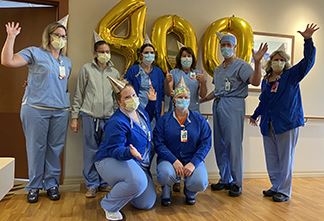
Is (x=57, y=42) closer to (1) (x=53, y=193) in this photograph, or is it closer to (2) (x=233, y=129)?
(1) (x=53, y=193)

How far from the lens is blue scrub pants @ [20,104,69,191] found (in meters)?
2.69

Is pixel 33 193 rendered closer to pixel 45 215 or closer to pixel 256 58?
pixel 45 215

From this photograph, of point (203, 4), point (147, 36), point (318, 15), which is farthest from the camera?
point (318, 15)

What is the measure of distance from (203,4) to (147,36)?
0.82 m

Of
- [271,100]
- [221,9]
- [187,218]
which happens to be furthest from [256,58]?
[187,218]

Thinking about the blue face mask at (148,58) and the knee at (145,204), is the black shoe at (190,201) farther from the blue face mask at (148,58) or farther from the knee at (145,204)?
the blue face mask at (148,58)

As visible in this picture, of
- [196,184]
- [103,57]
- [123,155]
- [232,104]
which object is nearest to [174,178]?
[196,184]

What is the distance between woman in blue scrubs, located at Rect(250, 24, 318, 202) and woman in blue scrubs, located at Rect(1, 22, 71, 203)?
6.03 feet

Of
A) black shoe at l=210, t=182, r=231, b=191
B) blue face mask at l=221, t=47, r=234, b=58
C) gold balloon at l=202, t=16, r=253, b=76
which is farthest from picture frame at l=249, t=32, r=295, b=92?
black shoe at l=210, t=182, r=231, b=191

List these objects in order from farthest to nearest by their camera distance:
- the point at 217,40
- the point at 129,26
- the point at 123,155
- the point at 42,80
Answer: the point at 217,40 → the point at 129,26 → the point at 42,80 → the point at 123,155

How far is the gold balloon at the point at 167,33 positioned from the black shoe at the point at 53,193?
5.02 ft

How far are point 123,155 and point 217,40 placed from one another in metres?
1.87

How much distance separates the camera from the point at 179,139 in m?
2.72

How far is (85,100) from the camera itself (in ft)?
9.80
